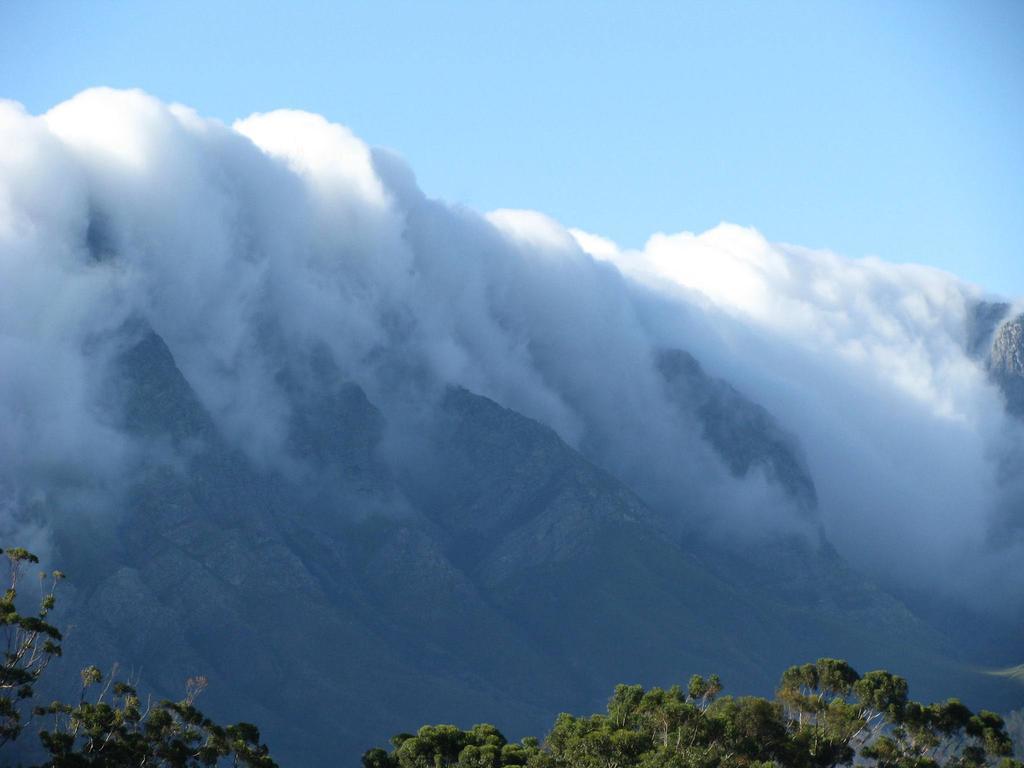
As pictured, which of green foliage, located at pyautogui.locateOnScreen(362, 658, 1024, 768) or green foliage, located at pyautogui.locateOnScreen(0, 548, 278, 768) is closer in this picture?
green foliage, located at pyautogui.locateOnScreen(0, 548, 278, 768)

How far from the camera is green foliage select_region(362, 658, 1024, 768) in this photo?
6959 inches

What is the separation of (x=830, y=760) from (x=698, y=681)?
17.0 meters

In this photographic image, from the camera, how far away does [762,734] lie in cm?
18300

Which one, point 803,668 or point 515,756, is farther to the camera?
point 803,668

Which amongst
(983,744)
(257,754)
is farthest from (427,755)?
(983,744)

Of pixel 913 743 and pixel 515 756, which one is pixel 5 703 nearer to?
pixel 515 756

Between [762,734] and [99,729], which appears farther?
[762,734]

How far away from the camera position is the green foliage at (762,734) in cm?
17675

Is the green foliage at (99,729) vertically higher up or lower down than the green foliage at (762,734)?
lower down

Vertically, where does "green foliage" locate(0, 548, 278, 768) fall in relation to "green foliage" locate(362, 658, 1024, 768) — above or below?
below

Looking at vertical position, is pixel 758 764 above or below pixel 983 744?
below

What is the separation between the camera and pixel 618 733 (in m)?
177

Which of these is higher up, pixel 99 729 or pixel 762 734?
pixel 762 734

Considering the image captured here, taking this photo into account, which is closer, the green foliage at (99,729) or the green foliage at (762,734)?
the green foliage at (99,729)
